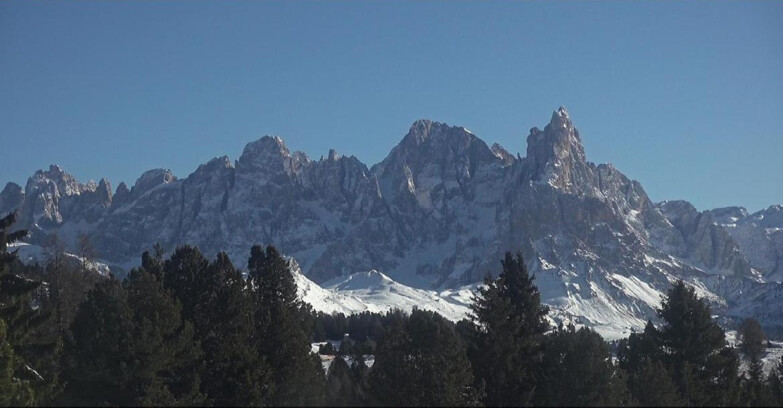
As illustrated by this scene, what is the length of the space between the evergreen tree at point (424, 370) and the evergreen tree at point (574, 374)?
4.91 m

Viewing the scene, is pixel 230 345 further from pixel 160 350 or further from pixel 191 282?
pixel 191 282

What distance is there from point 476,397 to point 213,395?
14.7 metres

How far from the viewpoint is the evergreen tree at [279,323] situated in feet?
184

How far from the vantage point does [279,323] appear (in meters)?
58.1

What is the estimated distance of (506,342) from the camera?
186 feet

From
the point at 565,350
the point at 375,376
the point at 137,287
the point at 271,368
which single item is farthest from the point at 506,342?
the point at 137,287

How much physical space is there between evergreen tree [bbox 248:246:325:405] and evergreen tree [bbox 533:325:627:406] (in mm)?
13657

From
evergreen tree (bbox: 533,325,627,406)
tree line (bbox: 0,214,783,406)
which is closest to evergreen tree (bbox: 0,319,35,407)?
tree line (bbox: 0,214,783,406)

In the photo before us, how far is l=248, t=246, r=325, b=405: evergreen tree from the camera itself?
56.2 meters

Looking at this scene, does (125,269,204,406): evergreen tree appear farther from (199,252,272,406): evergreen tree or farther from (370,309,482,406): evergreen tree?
(370,309,482,406): evergreen tree

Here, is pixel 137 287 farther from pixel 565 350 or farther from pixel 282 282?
pixel 565 350

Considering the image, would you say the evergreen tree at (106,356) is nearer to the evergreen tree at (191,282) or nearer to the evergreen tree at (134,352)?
the evergreen tree at (134,352)

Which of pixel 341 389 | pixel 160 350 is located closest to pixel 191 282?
pixel 160 350

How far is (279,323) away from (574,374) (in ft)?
59.8
